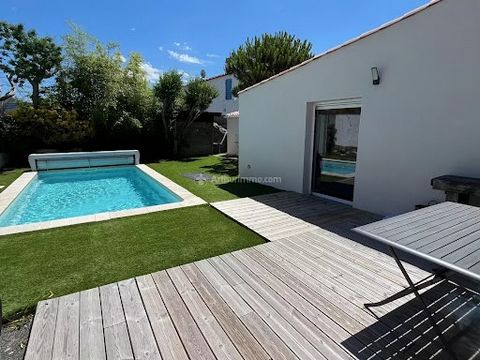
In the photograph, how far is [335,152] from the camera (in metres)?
6.39

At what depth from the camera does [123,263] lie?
355 cm

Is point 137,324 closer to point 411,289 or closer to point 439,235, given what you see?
point 411,289

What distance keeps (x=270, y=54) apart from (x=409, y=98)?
31.9ft

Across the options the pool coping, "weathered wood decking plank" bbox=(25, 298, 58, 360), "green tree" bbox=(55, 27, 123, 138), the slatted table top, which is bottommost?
"weathered wood decking plank" bbox=(25, 298, 58, 360)

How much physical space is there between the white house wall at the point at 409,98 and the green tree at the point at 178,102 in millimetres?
8364

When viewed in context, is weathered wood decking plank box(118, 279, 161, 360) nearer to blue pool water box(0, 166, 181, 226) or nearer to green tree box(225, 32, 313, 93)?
blue pool water box(0, 166, 181, 226)

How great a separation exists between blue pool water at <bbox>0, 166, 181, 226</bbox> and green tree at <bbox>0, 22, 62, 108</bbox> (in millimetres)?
6130

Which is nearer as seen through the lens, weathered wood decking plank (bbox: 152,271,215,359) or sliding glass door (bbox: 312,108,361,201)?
weathered wood decking plank (bbox: 152,271,215,359)

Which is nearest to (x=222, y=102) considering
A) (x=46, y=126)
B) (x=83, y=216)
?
(x=46, y=126)

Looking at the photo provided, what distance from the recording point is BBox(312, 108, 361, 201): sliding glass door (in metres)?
5.95

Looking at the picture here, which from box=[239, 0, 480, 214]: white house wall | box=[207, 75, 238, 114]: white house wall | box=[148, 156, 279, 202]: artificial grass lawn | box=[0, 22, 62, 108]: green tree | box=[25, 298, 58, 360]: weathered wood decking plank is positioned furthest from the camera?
box=[207, 75, 238, 114]: white house wall

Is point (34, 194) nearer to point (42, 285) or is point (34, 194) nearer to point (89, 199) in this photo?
point (89, 199)

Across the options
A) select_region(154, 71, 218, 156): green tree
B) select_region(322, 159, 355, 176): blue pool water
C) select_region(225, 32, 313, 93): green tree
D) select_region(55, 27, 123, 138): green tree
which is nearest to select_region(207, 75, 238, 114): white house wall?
select_region(154, 71, 218, 156): green tree

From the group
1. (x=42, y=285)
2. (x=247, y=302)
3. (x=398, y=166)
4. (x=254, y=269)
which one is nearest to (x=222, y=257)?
(x=254, y=269)
